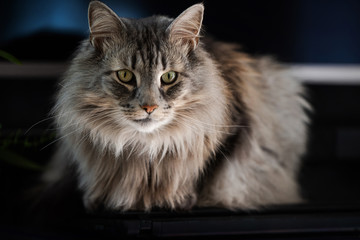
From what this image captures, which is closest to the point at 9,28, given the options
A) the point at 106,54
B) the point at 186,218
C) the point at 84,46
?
the point at 84,46

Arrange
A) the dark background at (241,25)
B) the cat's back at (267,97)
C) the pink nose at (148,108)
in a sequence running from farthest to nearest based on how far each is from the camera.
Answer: the dark background at (241,25) → the cat's back at (267,97) → the pink nose at (148,108)

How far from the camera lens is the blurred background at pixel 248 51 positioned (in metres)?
1.44

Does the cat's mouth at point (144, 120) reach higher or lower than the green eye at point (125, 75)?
lower

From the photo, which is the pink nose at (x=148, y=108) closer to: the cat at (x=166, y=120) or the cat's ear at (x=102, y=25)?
the cat at (x=166, y=120)

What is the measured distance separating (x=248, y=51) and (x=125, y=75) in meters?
0.82

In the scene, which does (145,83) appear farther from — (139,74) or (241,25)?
(241,25)


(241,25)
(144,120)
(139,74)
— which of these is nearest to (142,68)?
(139,74)

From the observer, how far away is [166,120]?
3.01 feet

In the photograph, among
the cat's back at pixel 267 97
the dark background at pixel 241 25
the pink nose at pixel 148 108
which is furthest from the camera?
the dark background at pixel 241 25

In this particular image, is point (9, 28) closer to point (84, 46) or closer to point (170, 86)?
point (84, 46)

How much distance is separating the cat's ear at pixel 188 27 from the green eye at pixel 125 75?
16cm

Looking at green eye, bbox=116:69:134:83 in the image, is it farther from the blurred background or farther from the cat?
the blurred background

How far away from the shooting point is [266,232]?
1.07 meters

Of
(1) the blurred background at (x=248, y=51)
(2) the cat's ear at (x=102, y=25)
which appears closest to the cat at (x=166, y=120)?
(2) the cat's ear at (x=102, y=25)
